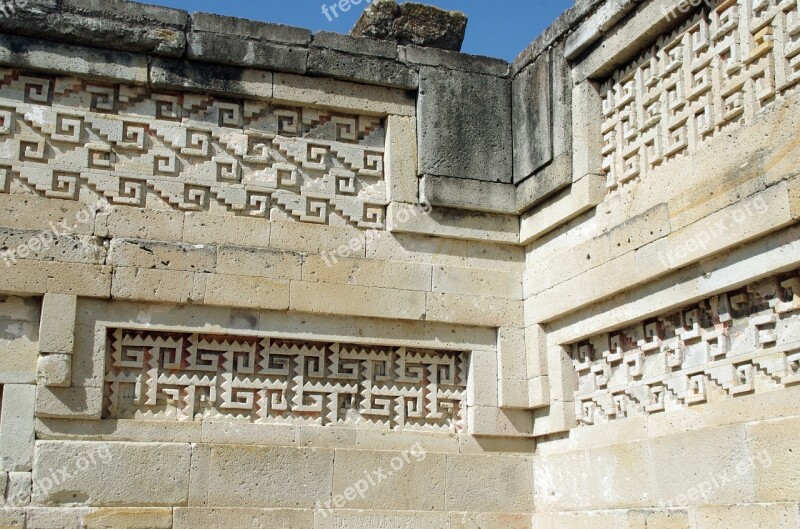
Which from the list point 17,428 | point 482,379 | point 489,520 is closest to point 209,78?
point 17,428

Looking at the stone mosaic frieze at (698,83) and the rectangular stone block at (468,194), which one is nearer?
the stone mosaic frieze at (698,83)

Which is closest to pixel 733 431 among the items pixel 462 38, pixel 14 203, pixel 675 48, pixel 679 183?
pixel 679 183

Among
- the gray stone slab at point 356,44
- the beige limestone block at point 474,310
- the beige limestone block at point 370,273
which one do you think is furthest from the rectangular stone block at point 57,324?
the gray stone slab at point 356,44

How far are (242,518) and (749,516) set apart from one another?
3.09 meters

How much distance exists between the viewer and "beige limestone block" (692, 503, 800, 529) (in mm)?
4887

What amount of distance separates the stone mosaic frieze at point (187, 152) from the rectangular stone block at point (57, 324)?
2.41 ft

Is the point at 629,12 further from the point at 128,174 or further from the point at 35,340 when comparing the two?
the point at 35,340

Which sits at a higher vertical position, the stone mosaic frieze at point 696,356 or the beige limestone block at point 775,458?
the stone mosaic frieze at point 696,356

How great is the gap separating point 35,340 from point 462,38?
390 centimetres

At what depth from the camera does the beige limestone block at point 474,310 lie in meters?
7.21

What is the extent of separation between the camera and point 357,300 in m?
7.04

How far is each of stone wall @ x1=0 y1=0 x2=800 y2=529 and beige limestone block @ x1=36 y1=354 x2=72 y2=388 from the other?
20mm

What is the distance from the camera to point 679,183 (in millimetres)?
5973

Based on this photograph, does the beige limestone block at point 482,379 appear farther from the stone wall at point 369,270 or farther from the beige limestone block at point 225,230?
the beige limestone block at point 225,230
